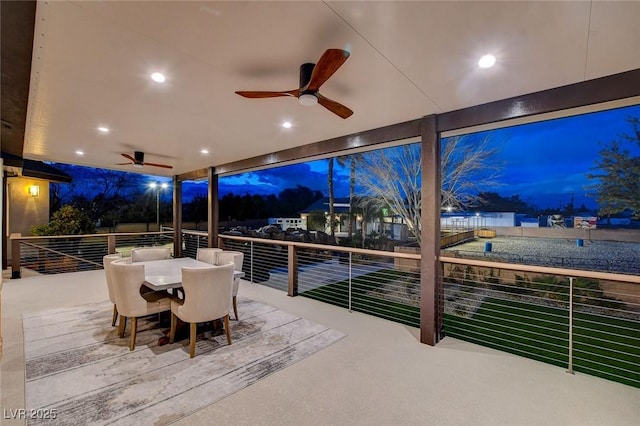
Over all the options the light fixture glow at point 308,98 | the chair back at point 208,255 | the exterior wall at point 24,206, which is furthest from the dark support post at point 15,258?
the light fixture glow at point 308,98

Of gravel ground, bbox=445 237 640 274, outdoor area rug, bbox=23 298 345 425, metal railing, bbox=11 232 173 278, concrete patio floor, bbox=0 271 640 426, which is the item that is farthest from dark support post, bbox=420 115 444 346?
metal railing, bbox=11 232 173 278

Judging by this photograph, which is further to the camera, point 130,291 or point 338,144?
point 338,144

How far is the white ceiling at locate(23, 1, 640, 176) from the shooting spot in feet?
5.12

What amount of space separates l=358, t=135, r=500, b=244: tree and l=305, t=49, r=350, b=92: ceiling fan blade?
5.26 meters

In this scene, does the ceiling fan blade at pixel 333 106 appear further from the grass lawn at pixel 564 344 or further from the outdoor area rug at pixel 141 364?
the outdoor area rug at pixel 141 364

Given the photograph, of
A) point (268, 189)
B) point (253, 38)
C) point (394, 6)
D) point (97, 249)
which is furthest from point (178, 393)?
point (268, 189)

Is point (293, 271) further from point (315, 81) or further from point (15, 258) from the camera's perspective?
point (15, 258)

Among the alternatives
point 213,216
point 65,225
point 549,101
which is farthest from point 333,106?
point 65,225

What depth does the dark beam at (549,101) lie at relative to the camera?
2.17 m

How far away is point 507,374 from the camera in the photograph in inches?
97.1

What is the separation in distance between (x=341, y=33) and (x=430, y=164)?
72.6 inches

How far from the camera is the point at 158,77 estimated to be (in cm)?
234

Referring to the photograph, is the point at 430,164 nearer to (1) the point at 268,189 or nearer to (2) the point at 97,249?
(2) the point at 97,249

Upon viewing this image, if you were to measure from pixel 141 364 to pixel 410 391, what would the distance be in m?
2.37
